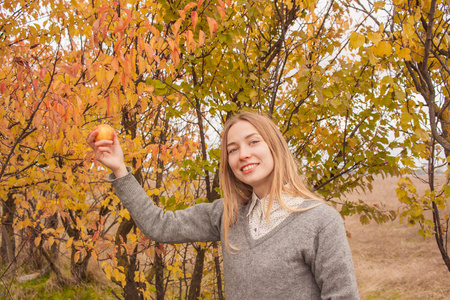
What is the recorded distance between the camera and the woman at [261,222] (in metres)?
1.20

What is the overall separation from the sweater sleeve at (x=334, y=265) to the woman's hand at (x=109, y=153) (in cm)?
89

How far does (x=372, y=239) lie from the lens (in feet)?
27.2

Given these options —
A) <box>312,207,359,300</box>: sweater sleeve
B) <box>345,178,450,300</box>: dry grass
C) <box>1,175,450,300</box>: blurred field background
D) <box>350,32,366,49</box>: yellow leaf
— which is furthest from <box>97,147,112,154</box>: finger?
<box>345,178,450,300</box>: dry grass

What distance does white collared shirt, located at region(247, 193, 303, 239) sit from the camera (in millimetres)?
1363

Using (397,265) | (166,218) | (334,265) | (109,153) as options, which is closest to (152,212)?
(166,218)

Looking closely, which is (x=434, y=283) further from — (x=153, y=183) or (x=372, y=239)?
(x=153, y=183)

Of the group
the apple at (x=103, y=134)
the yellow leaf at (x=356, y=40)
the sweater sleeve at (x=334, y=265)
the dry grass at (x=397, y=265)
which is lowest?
the dry grass at (x=397, y=265)

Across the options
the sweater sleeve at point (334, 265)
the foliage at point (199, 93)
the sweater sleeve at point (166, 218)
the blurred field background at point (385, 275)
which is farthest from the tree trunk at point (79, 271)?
the sweater sleeve at point (334, 265)

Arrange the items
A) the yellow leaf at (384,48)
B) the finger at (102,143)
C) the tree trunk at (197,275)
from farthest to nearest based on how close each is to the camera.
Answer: the tree trunk at (197,275), the yellow leaf at (384,48), the finger at (102,143)

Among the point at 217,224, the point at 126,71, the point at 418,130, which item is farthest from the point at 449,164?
the point at 126,71

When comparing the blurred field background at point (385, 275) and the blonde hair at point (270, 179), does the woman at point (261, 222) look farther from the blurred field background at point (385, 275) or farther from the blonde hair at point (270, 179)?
the blurred field background at point (385, 275)

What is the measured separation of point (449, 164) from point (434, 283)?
12.7 feet

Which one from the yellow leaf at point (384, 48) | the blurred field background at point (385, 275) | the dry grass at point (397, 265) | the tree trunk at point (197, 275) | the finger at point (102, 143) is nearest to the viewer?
the finger at point (102, 143)

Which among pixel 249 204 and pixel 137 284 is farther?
pixel 137 284
